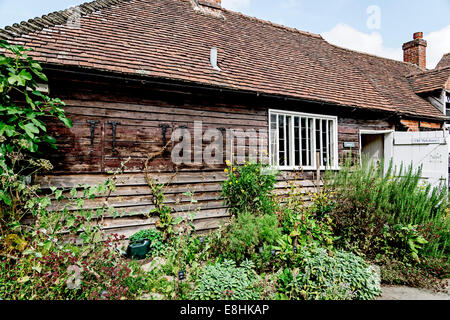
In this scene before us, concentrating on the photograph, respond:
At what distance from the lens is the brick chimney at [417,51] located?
14.8 m

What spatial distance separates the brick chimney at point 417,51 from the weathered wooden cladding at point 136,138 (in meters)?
13.9

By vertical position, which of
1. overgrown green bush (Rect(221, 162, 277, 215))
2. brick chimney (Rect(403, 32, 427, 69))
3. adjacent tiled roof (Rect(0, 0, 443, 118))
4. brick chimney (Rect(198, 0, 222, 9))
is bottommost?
overgrown green bush (Rect(221, 162, 277, 215))

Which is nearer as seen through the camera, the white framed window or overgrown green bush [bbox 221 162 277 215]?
overgrown green bush [bbox 221 162 277 215]

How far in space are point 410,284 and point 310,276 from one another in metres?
1.79

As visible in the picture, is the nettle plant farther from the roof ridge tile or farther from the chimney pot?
the chimney pot

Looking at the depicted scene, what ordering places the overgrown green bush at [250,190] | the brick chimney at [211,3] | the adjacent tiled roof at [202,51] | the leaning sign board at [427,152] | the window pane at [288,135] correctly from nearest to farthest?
the overgrown green bush at [250,190], the adjacent tiled roof at [202,51], the window pane at [288,135], the leaning sign board at [427,152], the brick chimney at [211,3]

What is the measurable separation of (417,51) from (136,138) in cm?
1732

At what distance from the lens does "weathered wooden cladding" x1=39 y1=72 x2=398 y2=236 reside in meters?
4.75

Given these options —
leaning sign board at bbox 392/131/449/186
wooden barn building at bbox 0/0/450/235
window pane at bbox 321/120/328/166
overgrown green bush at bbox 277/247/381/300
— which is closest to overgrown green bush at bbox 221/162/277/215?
wooden barn building at bbox 0/0/450/235

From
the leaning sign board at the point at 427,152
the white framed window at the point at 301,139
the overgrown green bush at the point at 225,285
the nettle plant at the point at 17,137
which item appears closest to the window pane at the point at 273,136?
the white framed window at the point at 301,139

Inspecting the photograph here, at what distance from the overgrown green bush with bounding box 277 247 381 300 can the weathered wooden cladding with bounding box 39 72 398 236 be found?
259cm

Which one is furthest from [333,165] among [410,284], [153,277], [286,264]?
[153,277]

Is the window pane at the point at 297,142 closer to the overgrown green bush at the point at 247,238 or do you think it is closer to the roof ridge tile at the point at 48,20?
the overgrown green bush at the point at 247,238
